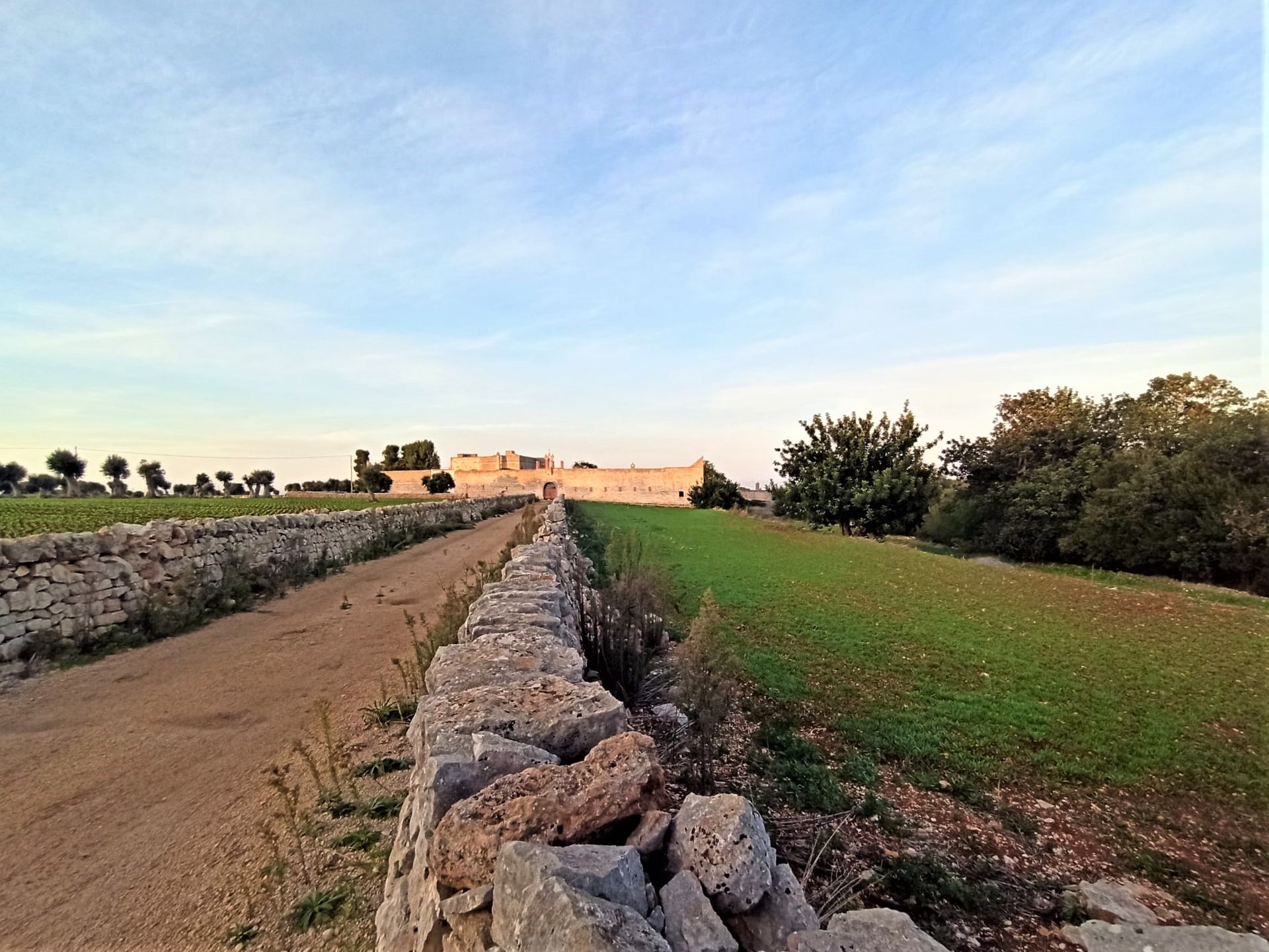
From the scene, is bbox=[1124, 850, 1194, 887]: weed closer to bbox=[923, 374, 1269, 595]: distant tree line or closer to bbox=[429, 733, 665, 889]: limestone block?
bbox=[429, 733, 665, 889]: limestone block

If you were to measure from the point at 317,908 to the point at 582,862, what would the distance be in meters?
1.96

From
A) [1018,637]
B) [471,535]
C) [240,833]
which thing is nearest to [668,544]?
[471,535]

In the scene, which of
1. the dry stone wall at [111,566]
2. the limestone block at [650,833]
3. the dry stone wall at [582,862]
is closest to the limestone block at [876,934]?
the dry stone wall at [582,862]

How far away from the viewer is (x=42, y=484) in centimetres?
5091

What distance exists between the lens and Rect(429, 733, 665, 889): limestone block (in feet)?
6.12

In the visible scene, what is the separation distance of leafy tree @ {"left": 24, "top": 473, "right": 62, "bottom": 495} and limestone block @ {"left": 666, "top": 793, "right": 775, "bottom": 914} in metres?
68.8

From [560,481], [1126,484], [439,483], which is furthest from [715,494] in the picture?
[1126,484]

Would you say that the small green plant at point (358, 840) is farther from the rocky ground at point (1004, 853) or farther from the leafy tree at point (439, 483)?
the leafy tree at point (439, 483)

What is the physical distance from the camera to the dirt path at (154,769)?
290 cm

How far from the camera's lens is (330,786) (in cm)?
394

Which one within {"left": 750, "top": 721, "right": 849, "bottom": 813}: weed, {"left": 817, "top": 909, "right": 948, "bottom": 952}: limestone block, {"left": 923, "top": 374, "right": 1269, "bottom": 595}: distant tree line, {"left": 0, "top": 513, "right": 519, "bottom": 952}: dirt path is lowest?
{"left": 0, "top": 513, "right": 519, "bottom": 952}: dirt path

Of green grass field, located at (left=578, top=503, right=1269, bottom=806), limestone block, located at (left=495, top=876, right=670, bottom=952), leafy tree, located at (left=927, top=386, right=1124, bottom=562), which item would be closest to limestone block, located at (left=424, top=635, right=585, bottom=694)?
limestone block, located at (left=495, top=876, right=670, bottom=952)

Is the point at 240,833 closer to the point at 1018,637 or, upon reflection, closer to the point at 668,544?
the point at 1018,637

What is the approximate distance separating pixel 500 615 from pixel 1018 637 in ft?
24.9
